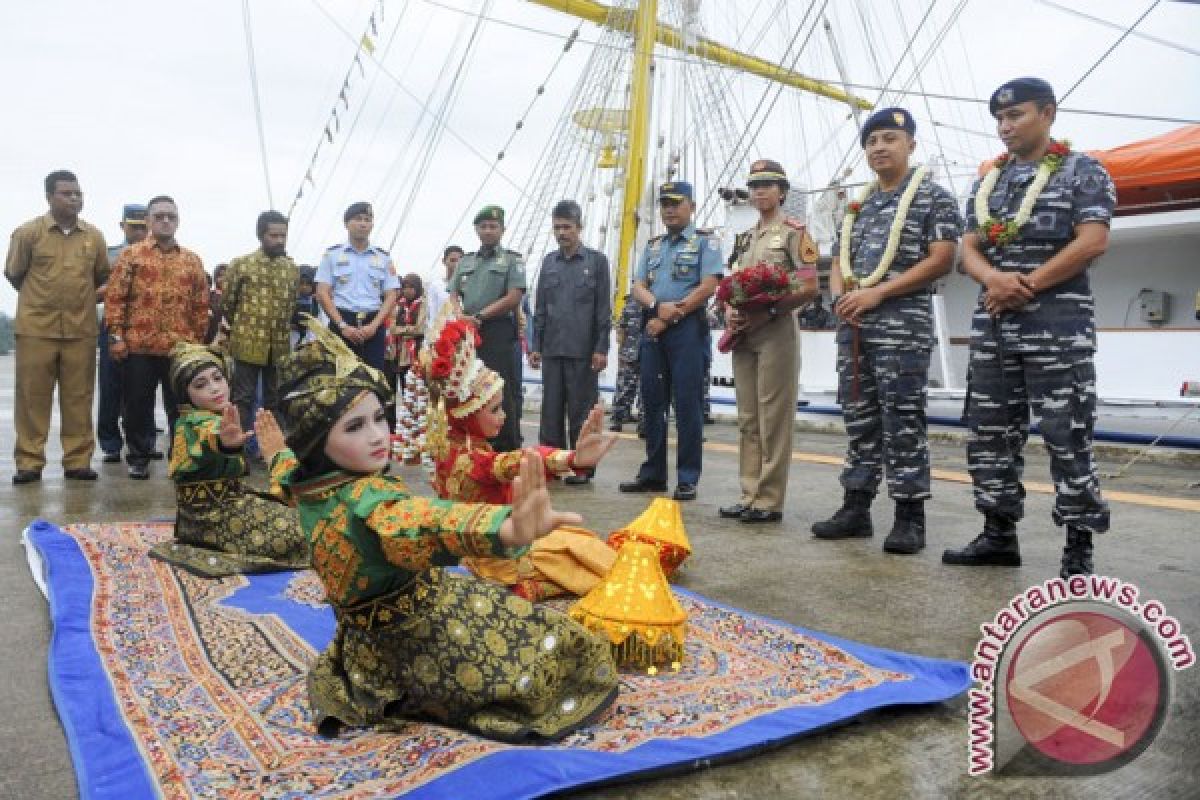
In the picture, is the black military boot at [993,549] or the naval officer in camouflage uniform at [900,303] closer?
the black military boot at [993,549]

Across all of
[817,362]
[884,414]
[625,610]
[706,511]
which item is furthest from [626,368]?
[625,610]

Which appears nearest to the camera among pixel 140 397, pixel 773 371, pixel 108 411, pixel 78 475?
pixel 773 371

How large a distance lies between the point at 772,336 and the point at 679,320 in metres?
0.71

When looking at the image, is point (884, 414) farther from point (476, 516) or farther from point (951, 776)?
point (476, 516)

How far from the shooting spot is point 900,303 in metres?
4.19

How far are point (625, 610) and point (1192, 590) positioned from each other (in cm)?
230

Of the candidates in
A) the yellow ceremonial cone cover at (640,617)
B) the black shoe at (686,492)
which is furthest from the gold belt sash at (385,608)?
the black shoe at (686,492)

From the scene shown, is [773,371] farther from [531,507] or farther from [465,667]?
[531,507]

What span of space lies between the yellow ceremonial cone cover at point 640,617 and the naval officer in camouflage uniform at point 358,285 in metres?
4.41

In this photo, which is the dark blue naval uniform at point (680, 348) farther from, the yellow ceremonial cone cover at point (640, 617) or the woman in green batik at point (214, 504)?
the yellow ceremonial cone cover at point (640, 617)

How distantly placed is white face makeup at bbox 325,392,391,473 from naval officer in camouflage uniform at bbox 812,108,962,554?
270 cm

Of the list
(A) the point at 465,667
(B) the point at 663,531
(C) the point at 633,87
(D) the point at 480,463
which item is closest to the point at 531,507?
(A) the point at 465,667

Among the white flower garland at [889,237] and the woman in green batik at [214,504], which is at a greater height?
the white flower garland at [889,237]

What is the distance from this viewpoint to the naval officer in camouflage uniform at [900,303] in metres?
4.12
